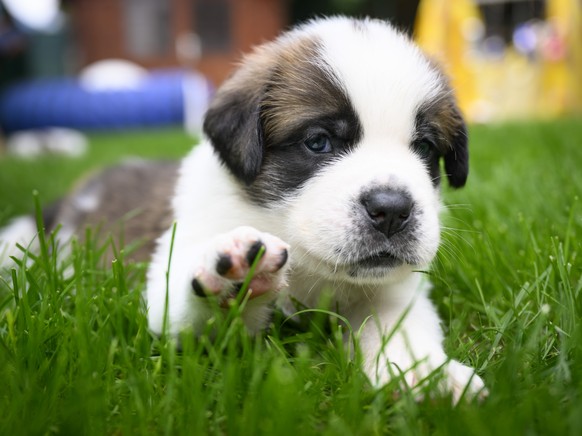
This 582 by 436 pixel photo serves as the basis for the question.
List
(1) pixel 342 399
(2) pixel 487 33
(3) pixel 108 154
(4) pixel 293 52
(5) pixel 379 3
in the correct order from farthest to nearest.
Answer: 1. (5) pixel 379 3
2. (2) pixel 487 33
3. (3) pixel 108 154
4. (4) pixel 293 52
5. (1) pixel 342 399

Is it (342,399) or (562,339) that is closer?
(342,399)

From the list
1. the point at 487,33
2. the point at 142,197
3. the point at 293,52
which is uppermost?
the point at 293,52

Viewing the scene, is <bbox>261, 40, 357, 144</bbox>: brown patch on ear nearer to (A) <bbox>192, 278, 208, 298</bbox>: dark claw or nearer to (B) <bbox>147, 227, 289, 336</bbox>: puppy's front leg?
(B) <bbox>147, 227, 289, 336</bbox>: puppy's front leg

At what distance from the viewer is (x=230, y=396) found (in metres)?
1.63

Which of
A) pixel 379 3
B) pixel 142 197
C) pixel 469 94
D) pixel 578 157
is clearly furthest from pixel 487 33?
pixel 142 197

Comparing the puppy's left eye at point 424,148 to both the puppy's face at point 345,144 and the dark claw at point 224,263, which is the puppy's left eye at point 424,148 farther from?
the dark claw at point 224,263

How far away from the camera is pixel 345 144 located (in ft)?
8.08

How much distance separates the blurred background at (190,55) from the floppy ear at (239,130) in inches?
34.8

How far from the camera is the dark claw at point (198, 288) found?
211 cm

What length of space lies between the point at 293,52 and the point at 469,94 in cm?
1010

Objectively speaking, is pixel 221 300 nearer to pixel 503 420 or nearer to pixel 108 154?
pixel 503 420

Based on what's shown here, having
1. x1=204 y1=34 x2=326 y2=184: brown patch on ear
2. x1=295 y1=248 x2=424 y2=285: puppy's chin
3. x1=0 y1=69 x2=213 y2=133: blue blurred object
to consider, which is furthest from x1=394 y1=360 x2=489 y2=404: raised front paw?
x1=0 y1=69 x2=213 y2=133: blue blurred object

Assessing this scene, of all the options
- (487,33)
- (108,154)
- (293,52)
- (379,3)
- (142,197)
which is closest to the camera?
(293,52)

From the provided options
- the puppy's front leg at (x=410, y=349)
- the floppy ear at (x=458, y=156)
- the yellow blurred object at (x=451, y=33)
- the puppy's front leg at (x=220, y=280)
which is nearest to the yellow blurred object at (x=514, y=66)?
the yellow blurred object at (x=451, y=33)
